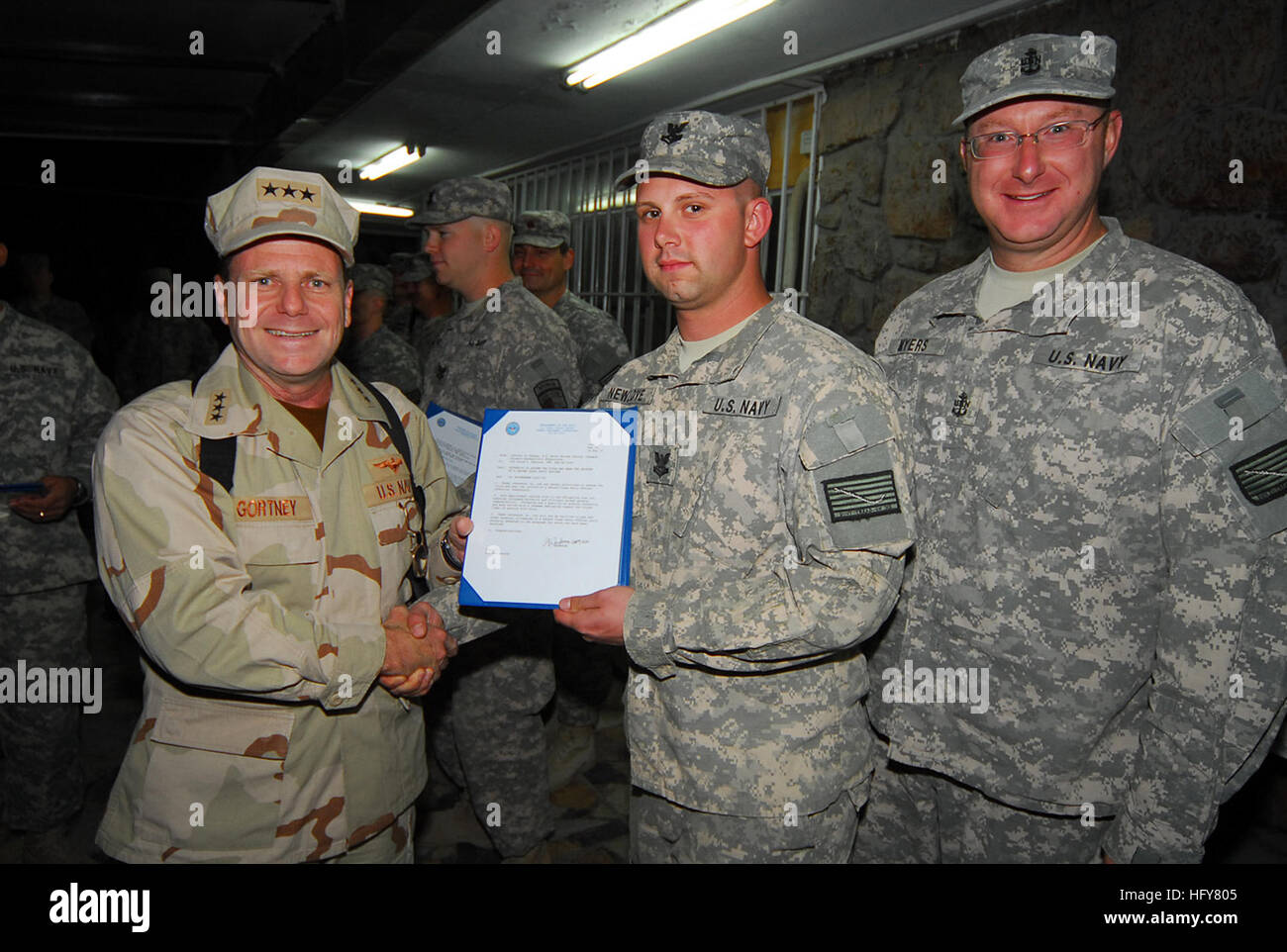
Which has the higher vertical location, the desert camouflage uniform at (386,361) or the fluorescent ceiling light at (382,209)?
the fluorescent ceiling light at (382,209)

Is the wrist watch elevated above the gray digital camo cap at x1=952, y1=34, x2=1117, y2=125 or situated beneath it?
situated beneath

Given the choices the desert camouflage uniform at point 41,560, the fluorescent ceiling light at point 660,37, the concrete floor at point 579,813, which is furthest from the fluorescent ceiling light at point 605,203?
the desert camouflage uniform at point 41,560

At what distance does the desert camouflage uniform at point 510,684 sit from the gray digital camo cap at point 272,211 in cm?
157

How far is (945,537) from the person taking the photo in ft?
6.64

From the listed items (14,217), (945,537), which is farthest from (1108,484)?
(14,217)

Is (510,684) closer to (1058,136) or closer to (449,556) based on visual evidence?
(449,556)

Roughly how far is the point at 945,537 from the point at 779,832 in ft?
2.64

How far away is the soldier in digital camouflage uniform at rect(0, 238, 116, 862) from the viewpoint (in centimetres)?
323

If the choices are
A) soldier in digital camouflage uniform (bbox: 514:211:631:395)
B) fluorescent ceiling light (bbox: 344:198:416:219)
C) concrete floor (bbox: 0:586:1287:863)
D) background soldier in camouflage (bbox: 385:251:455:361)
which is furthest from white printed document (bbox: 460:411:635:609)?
fluorescent ceiling light (bbox: 344:198:416:219)

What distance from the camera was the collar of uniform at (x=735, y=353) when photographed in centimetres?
186

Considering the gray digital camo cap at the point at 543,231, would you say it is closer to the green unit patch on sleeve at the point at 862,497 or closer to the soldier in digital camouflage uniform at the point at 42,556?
the soldier in digital camouflage uniform at the point at 42,556

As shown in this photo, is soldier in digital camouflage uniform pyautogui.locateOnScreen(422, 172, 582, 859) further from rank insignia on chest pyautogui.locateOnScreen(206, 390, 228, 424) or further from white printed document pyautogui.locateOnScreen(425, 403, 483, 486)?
rank insignia on chest pyautogui.locateOnScreen(206, 390, 228, 424)

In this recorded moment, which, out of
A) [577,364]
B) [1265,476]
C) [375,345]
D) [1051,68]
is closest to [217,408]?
[1051,68]

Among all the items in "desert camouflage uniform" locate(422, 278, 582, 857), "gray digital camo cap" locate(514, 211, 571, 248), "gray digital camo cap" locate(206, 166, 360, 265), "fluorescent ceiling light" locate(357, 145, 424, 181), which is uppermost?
"fluorescent ceiling light" locate(357, 145, 424, 181)
